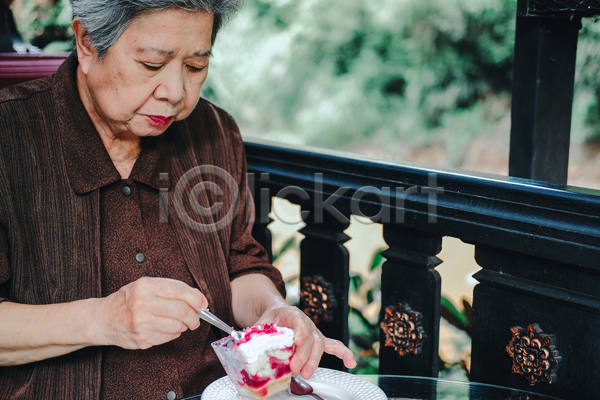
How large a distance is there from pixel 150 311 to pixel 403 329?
2.29ft

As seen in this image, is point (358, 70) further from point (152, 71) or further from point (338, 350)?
point (338, 350)

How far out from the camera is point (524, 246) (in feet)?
4.02

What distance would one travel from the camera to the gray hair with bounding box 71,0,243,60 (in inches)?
47.8

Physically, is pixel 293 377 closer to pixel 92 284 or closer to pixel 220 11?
pixel 92 284

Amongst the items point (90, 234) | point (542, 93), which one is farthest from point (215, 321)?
point (542, 93)

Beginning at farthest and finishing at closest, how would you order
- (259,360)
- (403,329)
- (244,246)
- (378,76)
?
1. (378,76)
2. (244,246)
3. (403,329)
4. (259,360)

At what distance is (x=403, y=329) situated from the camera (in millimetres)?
1518

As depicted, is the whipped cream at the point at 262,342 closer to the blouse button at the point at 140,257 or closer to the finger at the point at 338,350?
the finger at the point at 338,350

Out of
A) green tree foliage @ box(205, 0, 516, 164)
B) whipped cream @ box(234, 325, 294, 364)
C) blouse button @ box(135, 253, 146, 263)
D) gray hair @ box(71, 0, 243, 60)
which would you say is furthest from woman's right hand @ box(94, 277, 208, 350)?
green tree foliage @ box(205, 0, 516, 164)

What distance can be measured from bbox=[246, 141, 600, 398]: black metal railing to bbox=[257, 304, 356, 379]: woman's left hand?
1.05 feet

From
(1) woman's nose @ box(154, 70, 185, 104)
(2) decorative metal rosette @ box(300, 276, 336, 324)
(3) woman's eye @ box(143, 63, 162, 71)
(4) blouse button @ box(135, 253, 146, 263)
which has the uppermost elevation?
(3) woman's eye @ box(143, 63, 162, 71)

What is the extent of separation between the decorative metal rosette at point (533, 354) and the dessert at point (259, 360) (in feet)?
1.74

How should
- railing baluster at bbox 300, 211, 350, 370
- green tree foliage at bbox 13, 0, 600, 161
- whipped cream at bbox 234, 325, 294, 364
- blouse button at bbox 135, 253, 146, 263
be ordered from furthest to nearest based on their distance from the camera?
green tree foliage at bbox 13, 0, 600, 161 < railing baluster at bbox 300, 211, 350, 370 < blouse button at bbox 135, 253, 146, 263 < whipped cream at bbox 234, 325, 294, 364

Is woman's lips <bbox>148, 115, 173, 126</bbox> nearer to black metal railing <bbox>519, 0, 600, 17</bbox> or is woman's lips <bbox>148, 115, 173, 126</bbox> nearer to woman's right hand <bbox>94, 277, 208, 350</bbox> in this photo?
woman's right hand <bbox>94, 277, 208, 350</bbox>
